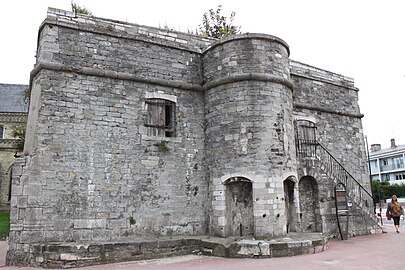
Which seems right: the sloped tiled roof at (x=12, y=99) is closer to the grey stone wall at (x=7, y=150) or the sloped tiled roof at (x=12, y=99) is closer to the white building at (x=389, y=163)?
the grey stone wall at (x=7, y=150)

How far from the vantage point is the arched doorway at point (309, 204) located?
41.1 feet

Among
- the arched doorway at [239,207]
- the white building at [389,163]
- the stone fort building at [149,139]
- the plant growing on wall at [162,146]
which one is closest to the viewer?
the stone fort building at [149,139]

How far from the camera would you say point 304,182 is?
12.8 meters

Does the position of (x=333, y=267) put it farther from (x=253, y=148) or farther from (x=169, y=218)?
(x=169, y=218)

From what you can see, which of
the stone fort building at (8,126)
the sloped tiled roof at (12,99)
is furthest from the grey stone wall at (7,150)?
the sloped tiled roof at (12,99)

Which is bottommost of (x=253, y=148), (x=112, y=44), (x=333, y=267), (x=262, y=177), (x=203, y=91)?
(x=333, y=267)

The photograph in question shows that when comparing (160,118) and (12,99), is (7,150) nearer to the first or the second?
(12,99)

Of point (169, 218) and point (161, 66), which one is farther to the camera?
point (161, 66)

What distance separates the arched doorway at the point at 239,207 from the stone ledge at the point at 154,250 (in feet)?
2.27

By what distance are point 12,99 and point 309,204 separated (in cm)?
2626

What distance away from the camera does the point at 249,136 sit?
33.1 ft

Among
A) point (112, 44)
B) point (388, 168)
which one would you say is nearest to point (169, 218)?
point (112, 44)

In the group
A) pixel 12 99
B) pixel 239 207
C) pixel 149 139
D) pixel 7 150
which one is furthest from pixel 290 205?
pixel 12 99

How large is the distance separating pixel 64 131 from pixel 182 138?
134 inches
